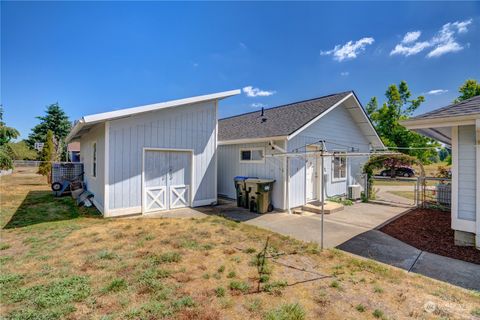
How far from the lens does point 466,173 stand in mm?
4922

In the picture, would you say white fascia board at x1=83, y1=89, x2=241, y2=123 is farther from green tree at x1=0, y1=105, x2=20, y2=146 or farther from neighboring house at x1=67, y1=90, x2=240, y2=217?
green tree at x1=0, y1=105, x2=20, y2=146

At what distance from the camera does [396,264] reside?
420cm

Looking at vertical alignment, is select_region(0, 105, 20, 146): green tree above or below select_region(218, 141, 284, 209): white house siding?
above

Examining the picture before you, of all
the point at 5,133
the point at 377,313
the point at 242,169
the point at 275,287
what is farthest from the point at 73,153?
the point at 377,313

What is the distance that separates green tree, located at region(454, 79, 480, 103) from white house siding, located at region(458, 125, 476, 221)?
2133cm

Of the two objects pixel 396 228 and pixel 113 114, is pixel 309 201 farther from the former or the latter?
pixel 113 114

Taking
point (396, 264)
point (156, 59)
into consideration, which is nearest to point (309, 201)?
point (396, 264)

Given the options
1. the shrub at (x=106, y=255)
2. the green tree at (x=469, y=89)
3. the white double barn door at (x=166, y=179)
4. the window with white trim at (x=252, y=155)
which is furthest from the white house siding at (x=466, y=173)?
the green tree at (x=469, y=89)

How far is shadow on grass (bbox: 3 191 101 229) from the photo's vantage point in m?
6.81

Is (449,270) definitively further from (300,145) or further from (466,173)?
(300,145)

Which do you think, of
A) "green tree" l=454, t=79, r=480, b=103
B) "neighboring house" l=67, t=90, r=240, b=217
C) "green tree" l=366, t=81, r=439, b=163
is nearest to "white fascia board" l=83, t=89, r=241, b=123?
"neighboring house" l=67, t=90, r=240, b=217

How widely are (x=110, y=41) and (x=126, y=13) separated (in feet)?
8.43

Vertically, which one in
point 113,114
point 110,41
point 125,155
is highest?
point 110,41

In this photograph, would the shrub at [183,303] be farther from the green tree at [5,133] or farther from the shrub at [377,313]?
the green tree at [5,133]
